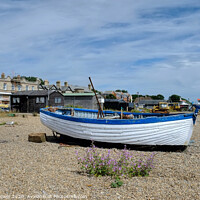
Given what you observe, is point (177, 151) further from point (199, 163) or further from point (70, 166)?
point (70, 166)

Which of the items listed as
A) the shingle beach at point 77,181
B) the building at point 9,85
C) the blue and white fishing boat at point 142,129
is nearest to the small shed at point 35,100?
the building at point 9,85

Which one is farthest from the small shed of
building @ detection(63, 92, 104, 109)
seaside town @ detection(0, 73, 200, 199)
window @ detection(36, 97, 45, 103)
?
seaside town @ detection(0, 73, 200, 199)

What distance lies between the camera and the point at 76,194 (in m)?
5.49

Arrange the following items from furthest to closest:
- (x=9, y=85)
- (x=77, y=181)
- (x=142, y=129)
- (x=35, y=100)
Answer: (x=9, y=85) < (x=35, y=100) < (x=142, y=129) < (x=77, y=181)

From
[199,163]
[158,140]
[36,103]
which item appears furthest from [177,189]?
[36,103]

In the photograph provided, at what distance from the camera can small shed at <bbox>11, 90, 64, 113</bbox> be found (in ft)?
129

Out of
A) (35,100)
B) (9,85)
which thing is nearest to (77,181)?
(35,100)

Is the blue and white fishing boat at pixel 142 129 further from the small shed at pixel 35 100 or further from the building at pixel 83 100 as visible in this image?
the building at pixel 83 100

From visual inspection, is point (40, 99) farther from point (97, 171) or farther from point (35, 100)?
point (97, 171)

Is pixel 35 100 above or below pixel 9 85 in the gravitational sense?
below

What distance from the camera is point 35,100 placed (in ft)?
131

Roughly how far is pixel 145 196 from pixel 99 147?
19.4 feet

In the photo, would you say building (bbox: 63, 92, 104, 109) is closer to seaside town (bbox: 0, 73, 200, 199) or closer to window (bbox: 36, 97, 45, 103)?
window (bbox: 36, 97, 45, 103)

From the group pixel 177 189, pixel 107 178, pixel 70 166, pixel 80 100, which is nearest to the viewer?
pixel 177 189
